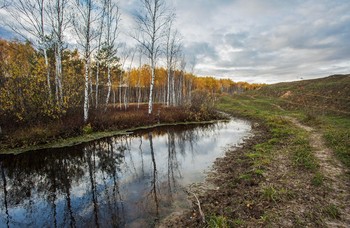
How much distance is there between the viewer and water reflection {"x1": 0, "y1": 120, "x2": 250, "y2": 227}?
512 centimetres

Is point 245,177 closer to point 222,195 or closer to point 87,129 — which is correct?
point 222,195

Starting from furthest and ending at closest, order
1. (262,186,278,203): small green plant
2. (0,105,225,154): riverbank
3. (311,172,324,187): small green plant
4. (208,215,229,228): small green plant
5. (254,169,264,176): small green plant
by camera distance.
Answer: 1. (0,105,225,154): riverbank
2. (254,169,264,176): small green plant
3. (311,172,324,187): small green plant
4. (262,186,278,203): small green plant
5. (208,215,229,228): small green plant

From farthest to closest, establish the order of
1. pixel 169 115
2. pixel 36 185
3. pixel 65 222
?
pixel 169 115, pixel 36 185, pixel 65 222

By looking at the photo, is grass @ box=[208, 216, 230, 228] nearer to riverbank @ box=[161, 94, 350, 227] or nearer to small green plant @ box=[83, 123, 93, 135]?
riverbank @ box=[161, 94, 350, 227]

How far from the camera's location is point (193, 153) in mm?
10961

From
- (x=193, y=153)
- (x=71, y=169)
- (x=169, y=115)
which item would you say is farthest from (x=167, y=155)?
(x=169, y=115)

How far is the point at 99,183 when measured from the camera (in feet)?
23.5

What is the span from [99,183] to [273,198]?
561 cm

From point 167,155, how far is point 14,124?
9.94 metres

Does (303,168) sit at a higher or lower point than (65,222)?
higher

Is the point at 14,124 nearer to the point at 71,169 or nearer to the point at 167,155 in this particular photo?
the point at 71,169

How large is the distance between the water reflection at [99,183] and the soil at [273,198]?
80 centimetres

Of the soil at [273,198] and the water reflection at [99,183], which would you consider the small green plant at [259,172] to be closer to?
the soil at [273,198]

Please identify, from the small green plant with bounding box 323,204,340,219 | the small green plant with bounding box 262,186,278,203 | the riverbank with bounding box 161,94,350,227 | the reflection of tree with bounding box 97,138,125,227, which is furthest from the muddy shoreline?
the small green plant with bounding box 323,204,340,219
